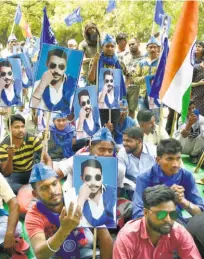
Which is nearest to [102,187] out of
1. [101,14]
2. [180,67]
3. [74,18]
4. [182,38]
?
[180,67]

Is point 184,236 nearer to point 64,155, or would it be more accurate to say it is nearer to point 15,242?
point 15,242

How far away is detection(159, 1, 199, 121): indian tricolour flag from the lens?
371 centimetres

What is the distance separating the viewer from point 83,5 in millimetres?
21641

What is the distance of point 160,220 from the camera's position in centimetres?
278

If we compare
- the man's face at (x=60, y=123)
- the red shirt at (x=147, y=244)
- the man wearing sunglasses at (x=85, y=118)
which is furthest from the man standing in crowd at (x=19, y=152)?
the red shirt at (x=147, y=244)

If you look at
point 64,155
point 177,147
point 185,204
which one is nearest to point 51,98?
point 177,147

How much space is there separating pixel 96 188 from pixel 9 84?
92.7 inches

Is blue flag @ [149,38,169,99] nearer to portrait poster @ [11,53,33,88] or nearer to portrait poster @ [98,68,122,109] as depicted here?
portrait poster @ [98,68,122,109]

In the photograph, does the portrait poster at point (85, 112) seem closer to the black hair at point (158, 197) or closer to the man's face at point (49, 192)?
the man's face at point (49, 192)

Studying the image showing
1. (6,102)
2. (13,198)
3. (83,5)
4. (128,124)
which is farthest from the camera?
(83,5)

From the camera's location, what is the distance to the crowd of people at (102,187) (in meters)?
2.82

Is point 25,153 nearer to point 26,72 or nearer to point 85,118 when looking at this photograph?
point 85,118

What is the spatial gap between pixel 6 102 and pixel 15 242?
175 cm

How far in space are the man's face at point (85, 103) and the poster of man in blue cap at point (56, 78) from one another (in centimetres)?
89
